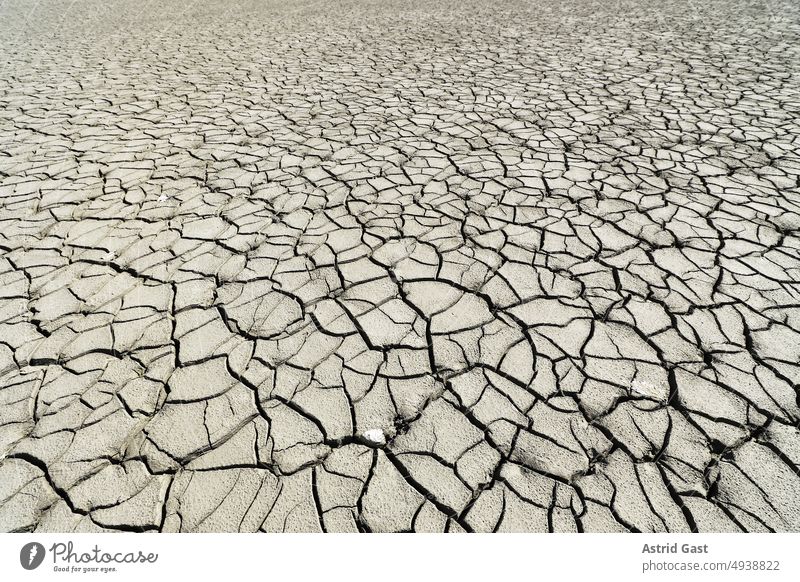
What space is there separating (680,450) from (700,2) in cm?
1002

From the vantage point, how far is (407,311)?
2197 mm

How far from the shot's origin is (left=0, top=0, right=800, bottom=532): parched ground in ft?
5.01

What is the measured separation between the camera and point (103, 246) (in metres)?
2.68

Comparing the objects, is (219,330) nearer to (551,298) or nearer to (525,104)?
(551,298)

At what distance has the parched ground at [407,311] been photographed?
1.53 m

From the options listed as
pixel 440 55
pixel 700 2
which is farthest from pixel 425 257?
pixel 700 2
